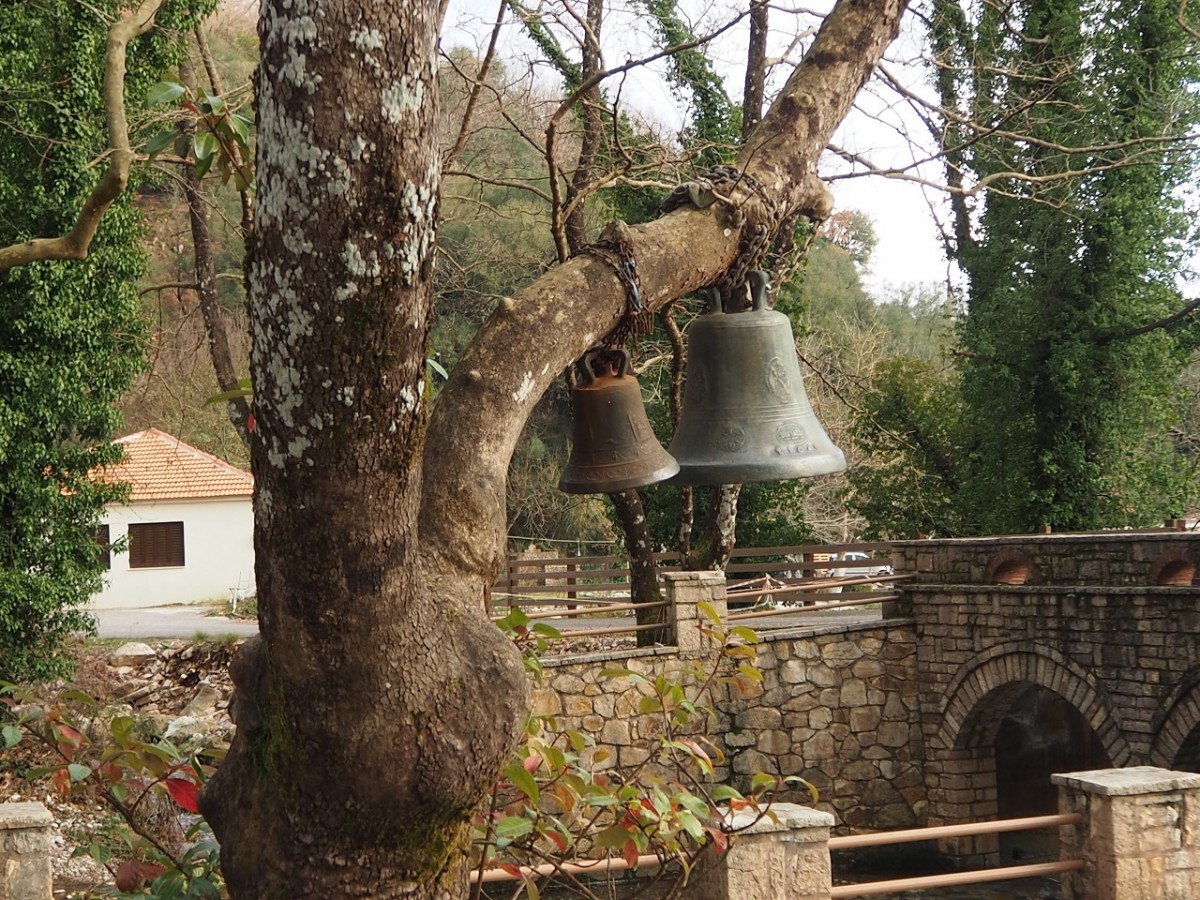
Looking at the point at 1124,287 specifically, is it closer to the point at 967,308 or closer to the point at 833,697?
the point at 967,308

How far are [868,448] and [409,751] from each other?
62.2 feet

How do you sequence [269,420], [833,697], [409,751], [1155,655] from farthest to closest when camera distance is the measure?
1. [833,697]
2. [1155,655]
3. [409,751]
4. [269,420]

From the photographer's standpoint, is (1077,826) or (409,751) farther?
(1077,826)

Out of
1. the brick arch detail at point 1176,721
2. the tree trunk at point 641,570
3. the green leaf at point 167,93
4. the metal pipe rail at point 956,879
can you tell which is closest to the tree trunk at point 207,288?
the tree trunk at point 641,570

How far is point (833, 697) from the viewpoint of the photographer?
48.3 feet

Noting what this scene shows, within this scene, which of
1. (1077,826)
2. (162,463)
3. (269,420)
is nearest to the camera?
(269,420)

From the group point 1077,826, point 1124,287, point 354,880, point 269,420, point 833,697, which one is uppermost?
point 1124,287

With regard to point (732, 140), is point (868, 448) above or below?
below

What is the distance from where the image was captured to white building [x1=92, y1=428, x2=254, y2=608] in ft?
82.6

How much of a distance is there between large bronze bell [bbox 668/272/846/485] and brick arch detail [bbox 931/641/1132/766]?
1074cm

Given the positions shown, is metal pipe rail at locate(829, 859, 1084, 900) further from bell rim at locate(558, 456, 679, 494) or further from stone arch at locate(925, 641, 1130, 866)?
stone arch at locate(925, 641, 1130, 866)

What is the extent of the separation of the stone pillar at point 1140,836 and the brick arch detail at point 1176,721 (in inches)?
309

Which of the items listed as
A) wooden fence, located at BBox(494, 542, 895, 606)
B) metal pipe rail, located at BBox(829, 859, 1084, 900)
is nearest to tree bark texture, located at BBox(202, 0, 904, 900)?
metal pipe rail, located at BBox(829, 859, 1084, 900)

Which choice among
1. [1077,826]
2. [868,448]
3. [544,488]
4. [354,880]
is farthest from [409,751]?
[544,488]
